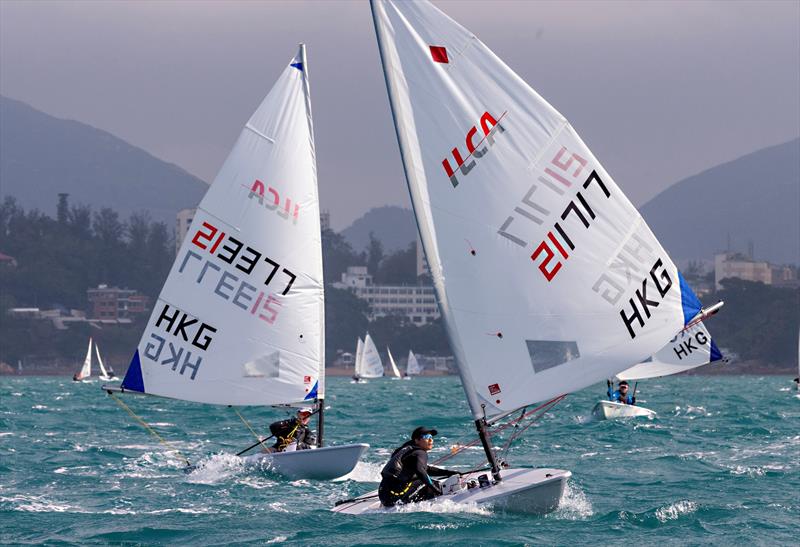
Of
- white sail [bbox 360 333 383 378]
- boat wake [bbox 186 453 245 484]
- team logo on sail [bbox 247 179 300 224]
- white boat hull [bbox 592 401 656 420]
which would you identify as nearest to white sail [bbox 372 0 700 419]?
team logo on sail [bbox 247 179 300 224]

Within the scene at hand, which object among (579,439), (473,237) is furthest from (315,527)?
(579,439)

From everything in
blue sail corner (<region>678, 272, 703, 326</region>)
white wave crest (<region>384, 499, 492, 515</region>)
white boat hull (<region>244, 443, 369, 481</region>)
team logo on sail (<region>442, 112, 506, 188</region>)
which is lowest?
white wave crest (<region>384, 499, 492, 515</region>)

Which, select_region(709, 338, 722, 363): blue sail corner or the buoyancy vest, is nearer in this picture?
the buoyancy vest

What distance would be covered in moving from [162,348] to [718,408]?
108 ft

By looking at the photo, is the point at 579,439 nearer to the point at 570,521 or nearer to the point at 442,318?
the point at 570,521

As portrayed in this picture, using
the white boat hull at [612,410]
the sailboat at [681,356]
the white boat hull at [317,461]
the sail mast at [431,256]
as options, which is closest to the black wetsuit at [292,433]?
the white boat hull at [317,461]

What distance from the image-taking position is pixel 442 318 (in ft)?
50.4

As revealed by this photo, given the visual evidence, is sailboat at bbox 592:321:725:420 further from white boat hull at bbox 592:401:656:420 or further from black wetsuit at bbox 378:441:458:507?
black wetsuit at bbox 378:441:458:507

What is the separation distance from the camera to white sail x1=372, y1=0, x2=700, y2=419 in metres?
15.0

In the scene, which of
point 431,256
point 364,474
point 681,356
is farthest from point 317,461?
point 681,356

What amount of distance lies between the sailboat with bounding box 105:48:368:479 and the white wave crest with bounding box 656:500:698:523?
6390mm

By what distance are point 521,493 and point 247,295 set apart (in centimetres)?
764

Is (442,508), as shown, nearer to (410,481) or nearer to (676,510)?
(410,481)

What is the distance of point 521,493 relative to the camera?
16234 millimetres
